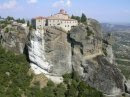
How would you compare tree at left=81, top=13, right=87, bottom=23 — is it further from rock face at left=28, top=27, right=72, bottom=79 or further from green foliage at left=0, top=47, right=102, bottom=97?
green foliage at left=0, top=47, right=102, bottom=97

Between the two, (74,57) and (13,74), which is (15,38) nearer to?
(13,74)

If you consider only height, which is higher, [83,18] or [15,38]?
[83,18]

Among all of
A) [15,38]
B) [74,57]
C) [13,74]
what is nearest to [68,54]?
[74,57]

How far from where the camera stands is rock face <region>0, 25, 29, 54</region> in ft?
181

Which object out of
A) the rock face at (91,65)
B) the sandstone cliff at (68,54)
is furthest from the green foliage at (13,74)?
the rock face at (91,65)

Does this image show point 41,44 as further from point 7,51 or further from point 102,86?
point 102,86

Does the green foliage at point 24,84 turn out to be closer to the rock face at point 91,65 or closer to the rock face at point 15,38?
the rock face at point 15,38

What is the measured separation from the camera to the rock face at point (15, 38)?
55156 mm

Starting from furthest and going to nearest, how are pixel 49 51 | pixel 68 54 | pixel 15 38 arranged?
1. pixel 15 38
2. pixel 68 54
3. pixel 49 51

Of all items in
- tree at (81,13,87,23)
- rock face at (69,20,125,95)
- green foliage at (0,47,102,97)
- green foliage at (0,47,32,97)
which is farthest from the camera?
tree at (81,13,87,23)

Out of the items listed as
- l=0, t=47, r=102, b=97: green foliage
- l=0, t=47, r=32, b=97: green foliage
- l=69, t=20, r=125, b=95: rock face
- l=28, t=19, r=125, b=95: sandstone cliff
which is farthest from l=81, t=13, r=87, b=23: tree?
l=0, t=47, r=32, b=97: green foliage

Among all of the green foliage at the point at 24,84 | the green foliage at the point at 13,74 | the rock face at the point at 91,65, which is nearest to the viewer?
the green foliage at the point at 13,74

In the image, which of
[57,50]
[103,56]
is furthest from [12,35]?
[103,56]

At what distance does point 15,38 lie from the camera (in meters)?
55.1
